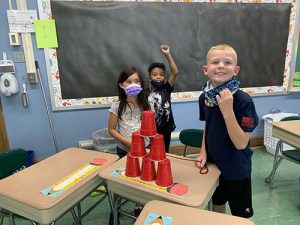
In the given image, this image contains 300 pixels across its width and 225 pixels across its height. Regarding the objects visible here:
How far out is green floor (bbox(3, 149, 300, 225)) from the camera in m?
2.02

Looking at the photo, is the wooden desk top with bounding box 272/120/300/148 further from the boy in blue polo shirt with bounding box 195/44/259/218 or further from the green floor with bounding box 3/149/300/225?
the boy in blue polo shirt with bounding box 195/44/259/218

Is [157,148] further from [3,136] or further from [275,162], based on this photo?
[3,136]

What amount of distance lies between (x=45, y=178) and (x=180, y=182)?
69 centimetres

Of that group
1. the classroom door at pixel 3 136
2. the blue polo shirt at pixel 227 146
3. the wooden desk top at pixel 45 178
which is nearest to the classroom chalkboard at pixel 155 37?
the classroom door at pixel 3 136

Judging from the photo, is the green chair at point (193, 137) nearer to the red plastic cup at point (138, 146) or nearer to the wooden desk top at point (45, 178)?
the wooden desk top at point (45, 178)

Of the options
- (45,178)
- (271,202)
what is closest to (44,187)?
(45,178)

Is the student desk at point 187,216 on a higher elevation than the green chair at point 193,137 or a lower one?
higher

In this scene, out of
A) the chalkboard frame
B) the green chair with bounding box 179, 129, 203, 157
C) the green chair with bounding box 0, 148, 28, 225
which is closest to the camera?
the green chair with bounding box 0, 148, 28, 225

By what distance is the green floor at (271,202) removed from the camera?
6.61ft

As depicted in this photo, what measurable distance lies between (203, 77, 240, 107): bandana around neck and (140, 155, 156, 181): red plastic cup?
419 millimetres

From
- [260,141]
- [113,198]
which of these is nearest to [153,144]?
[113,198]

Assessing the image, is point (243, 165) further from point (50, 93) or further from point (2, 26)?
point (2, 26)

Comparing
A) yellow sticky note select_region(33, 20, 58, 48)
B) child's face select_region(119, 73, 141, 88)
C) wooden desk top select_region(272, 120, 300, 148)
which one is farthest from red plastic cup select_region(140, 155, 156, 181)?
yellow sticky note select_region(33, 20, 58, 48)

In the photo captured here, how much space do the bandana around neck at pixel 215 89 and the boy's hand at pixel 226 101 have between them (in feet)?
0.19
